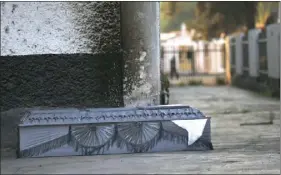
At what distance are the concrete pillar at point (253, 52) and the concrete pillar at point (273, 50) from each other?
6.35ft

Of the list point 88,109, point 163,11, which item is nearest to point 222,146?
point 88,109

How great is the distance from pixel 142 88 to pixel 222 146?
1259 mm

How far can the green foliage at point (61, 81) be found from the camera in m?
6.39

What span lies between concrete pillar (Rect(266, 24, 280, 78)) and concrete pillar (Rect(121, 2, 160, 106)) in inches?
318

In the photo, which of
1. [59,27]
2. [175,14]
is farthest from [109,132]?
[175,14]

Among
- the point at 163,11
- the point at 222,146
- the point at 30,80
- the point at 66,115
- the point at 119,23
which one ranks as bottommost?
the point at 222,146

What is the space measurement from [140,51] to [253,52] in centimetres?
1204

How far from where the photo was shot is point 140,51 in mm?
6559

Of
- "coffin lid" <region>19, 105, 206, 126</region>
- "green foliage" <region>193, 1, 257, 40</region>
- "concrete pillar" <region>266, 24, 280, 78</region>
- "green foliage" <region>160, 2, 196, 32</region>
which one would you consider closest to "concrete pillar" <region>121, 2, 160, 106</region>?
"coffin lid" <region>19, 105, 206, 126</region>

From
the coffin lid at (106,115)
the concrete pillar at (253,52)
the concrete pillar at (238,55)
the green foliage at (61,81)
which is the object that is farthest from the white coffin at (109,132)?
the concrete pillar at (238,55)

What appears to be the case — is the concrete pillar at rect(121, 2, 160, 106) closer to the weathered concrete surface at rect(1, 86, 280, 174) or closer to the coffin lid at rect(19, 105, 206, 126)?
the coffin lid at rect(19, 105, 206, 126)

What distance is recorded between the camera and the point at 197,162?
5.43 m

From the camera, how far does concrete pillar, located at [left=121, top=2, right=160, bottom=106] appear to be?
6.49 meters

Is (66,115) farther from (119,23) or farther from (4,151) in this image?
(119,23)
